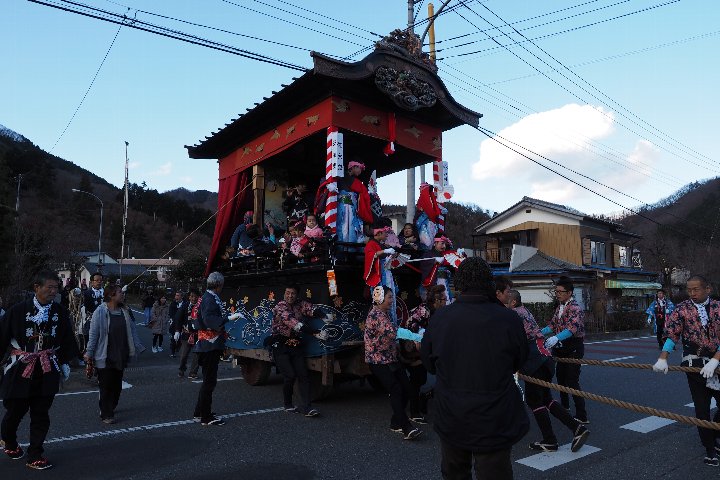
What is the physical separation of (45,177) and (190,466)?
213 feet

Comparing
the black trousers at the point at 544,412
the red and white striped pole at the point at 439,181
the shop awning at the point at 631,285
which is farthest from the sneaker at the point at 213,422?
the shop awning at the point at 631,285

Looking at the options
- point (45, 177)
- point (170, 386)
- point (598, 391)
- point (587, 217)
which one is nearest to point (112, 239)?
point (45, 177)

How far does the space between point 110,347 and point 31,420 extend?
1822mm

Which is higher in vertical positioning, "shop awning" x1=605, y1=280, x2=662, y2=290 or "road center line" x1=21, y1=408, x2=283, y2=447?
"shop awning" x1=605, y1=280, x2=662, y2=290

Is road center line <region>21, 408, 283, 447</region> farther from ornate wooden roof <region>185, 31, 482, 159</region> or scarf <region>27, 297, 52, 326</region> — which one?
ornate wooden roof <region>185, 31, 482, 159</region>

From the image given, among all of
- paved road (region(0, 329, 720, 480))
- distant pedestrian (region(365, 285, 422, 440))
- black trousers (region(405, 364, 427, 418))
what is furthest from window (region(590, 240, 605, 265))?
distant pedestrian (region(365, 285, 422, 440))

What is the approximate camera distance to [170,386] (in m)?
9.17

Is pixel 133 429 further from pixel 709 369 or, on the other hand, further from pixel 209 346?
pixel 709 369

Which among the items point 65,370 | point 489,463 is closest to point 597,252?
point 65,370

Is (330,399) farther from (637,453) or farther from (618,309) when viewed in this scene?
(618,309)

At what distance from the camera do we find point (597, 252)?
33.3 m

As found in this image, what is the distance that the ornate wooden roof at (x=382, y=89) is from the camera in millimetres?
7133

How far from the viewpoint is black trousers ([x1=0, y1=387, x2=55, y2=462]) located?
461cm

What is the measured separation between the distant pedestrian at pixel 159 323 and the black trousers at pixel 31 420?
10737 millimetres
